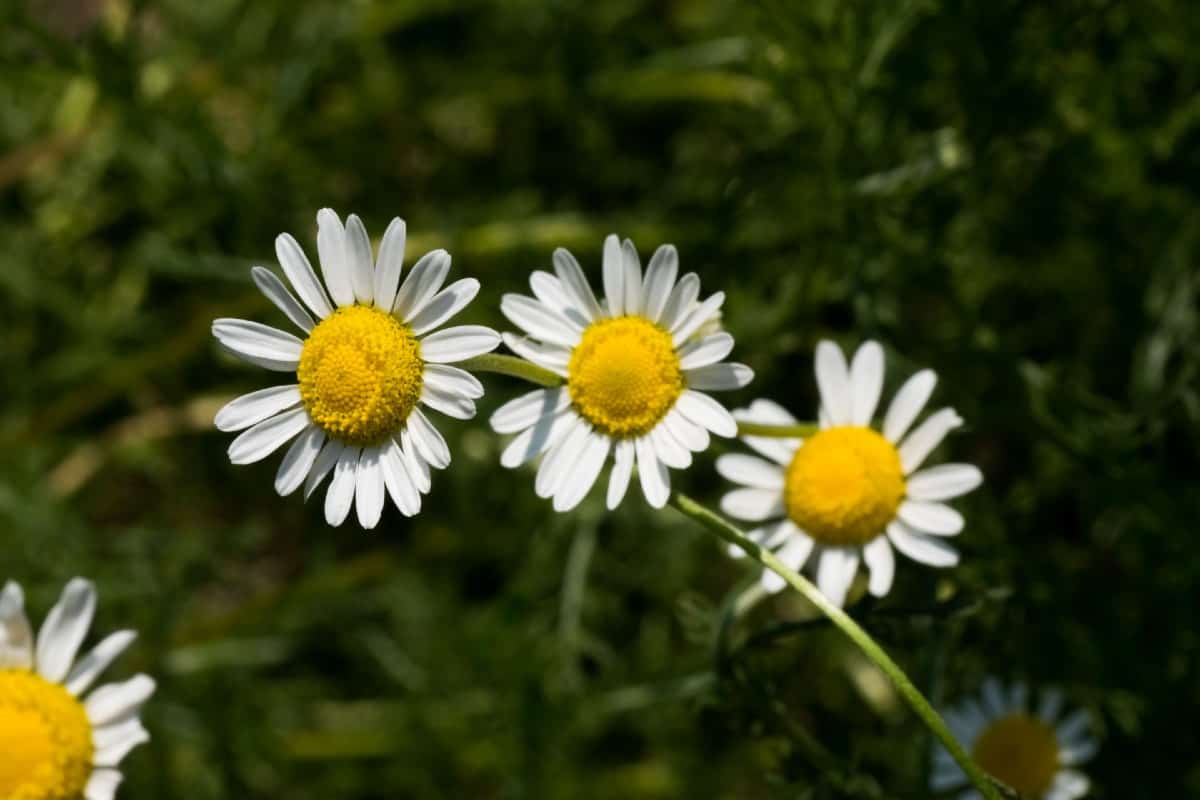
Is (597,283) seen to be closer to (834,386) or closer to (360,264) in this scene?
(834,386)

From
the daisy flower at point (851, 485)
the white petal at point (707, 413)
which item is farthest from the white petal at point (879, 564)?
the white petal at point (707, 413)

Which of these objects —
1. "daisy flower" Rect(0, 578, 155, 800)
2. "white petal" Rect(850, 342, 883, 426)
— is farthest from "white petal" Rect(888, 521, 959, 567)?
"daisy flower" Rect(0, 578, 155, 800)

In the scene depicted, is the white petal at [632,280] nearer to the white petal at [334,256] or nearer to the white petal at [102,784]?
the white petal at [334,256]

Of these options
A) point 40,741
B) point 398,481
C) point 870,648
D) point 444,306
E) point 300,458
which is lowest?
point 870,648

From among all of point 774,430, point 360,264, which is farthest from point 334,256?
point 774,430

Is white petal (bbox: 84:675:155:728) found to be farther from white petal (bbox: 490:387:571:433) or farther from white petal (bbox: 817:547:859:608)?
white petal (bbox: 817:547:859:608)
